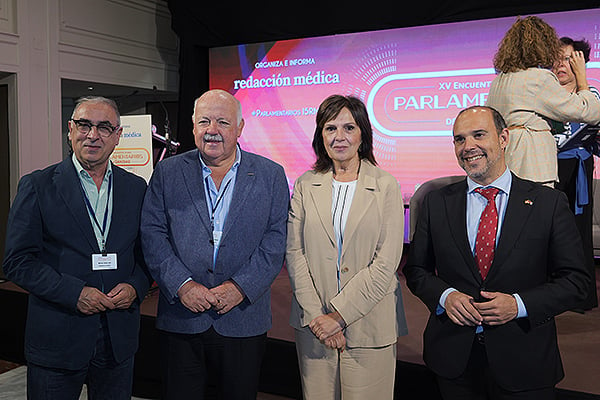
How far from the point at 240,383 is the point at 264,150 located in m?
5.01

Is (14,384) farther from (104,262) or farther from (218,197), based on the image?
(218,197)

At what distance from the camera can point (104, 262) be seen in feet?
6.61

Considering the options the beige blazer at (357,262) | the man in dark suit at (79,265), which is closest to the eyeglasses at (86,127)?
the man in dark suit at (79,265)

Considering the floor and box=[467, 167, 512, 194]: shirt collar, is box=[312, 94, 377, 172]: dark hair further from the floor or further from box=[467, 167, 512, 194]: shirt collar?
the floor

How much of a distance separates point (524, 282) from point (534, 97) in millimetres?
1082

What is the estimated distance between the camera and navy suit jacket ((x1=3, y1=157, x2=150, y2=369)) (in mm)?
1951

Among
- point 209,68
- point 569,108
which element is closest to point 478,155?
point 569,108

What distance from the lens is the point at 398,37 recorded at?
5918 millimetres

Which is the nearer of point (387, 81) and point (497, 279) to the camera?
point (497, 279)

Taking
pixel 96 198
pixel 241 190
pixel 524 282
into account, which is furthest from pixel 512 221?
pixel 96 198

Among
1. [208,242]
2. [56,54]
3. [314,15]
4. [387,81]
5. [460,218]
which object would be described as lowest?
[208,242]

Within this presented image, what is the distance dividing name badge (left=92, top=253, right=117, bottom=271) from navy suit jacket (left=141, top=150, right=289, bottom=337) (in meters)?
0.12

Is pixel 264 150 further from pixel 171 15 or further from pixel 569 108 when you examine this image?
pixel 569 108

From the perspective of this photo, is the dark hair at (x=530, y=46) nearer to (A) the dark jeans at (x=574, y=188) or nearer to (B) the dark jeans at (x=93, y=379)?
(A) the dark jeans at (x=574, y=188)
